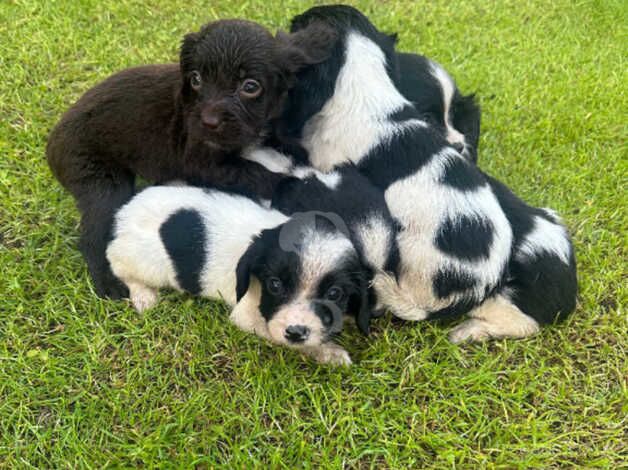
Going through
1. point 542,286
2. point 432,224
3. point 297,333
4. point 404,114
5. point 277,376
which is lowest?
point 277,376

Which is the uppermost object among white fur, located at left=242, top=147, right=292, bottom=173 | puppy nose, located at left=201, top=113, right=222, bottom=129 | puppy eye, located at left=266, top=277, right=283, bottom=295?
puppy nose, located at left=201, top=113, right=222, bottom=129

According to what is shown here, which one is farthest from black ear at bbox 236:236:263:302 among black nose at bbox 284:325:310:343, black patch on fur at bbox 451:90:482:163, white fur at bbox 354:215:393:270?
black patch on fur at bbox 451:90:482:163

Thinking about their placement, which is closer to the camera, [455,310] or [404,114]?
[455,310]

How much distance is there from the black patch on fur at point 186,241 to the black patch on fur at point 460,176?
4.44 feet

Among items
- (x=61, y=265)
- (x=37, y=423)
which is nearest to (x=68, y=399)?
(x=37, y=423)

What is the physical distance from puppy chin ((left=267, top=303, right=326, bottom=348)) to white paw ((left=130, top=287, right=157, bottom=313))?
0.90m

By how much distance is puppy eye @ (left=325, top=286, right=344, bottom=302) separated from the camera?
9.04 feet

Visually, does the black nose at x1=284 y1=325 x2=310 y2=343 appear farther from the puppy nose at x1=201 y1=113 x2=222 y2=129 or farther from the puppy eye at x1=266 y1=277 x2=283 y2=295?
the puppy nose at x1=201 y1=113 x2=222 y2=129

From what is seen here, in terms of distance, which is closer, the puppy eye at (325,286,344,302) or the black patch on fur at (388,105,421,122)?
the puppy eye at (325,286,344,302)

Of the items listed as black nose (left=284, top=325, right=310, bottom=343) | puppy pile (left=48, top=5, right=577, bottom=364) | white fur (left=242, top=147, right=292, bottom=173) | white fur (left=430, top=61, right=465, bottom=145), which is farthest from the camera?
white fur (left=430, top=61, right=465, bottom=145)

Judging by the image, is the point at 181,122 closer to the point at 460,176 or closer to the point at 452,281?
the point at 460,176

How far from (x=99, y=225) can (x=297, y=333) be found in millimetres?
1424

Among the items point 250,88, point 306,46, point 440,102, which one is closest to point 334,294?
point 250,88

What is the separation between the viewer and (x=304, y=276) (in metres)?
2.70
